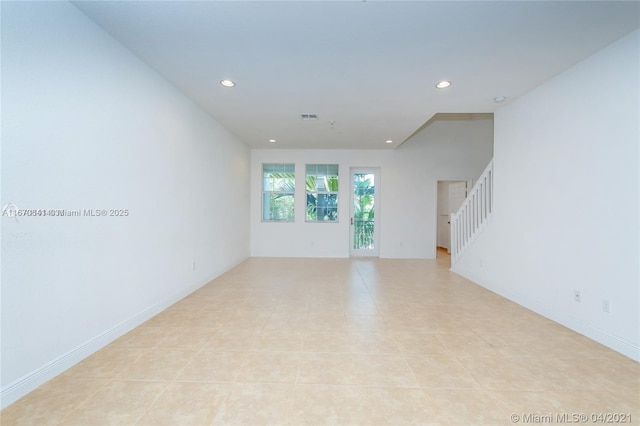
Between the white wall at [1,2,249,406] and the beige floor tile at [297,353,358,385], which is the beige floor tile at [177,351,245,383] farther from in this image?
the white wall at [1,2,249,406]

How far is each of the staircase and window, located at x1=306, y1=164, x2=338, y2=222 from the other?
109 inches

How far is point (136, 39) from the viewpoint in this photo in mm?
2250

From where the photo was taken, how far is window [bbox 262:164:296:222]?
6.59m

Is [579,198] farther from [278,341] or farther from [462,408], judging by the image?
[278,341]

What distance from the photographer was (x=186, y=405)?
156 cm

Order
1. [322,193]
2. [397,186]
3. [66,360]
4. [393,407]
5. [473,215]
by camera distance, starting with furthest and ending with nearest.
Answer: [322,193] → [397,186] → [473,215] → [66,360] → [393,407]

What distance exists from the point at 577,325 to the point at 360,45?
11.3ft

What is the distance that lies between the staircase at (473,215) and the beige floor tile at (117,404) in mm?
4548

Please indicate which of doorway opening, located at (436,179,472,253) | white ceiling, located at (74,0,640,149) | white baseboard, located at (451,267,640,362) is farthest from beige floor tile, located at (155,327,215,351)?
doorway opening, located at (436,179,472,253)

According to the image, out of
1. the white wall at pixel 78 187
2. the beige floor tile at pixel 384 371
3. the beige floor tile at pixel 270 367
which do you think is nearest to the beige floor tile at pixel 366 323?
the beige floor tile at pixel 384 371

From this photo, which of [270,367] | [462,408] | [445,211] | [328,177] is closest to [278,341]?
[270,367]

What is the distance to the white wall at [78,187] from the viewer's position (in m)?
1.57

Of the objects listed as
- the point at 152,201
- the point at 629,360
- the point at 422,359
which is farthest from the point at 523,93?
the point at 152,201

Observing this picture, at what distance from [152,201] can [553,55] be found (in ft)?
14.1
